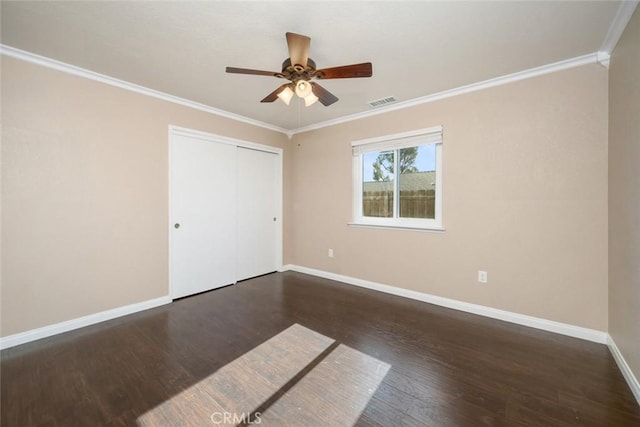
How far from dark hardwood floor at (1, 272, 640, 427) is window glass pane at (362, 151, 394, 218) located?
1403mm

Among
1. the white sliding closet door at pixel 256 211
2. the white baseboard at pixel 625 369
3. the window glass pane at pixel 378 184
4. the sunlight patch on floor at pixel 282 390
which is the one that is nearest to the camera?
the sunlight patch on floor at pixel 282 390

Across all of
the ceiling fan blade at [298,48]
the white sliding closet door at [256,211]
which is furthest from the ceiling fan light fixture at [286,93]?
the white sliding closet door at [256,211]

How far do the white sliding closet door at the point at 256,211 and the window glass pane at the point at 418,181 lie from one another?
2.13m

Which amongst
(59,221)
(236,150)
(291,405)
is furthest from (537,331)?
(59,221)

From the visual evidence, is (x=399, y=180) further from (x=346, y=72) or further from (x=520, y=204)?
(x=346, y=72)

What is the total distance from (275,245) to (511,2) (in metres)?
4.02

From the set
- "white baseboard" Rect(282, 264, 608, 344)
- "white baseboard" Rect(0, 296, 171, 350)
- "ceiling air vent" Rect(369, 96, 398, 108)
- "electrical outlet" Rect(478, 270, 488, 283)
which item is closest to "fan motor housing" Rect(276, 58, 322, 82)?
"ceiling air vent" Rect(369, 96, 398, 108)

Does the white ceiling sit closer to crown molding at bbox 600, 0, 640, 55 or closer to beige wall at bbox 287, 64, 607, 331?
crown molding at bbox 600, 0, 640, 55

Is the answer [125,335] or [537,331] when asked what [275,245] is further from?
[537,331]

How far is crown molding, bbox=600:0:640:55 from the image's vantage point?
66.1 inches

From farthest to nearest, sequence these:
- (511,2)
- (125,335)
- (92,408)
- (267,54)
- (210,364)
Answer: (125,335), (267,54), (210,364), (511,2), (92,408)

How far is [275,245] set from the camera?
15.1 feet

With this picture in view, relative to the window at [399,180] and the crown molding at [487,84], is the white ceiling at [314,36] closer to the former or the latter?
the crown molding at [487,84]

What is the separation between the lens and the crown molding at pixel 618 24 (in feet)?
5.51
